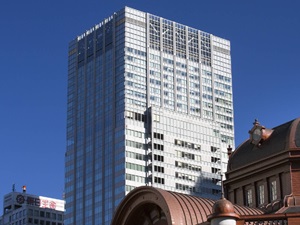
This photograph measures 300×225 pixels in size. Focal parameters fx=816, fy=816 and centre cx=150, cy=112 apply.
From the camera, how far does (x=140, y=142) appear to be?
16562 centimetres

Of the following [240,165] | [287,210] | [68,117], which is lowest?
[287,210]

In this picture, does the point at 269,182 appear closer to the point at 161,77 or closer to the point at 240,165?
the point at 240,165

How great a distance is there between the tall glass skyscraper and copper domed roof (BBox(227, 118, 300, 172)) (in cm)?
10032

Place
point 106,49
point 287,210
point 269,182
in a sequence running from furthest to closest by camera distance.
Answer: point 106,49, point 269,182, point 287,210

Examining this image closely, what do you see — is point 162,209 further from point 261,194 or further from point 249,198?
point 249,198

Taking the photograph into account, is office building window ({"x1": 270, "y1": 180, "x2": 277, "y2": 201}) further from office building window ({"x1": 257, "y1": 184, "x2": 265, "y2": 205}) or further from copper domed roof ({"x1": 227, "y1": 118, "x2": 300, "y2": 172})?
copper domed roof ({"x1": 227, "y1": 118, "x2": 300, "y2": 172})

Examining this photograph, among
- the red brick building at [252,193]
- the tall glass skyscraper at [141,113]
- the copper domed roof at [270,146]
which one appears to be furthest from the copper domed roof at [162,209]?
the tall glass skyscraper at [141,113]

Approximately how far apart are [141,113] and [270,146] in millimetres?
114825

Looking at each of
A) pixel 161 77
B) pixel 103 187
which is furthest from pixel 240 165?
pixel 161 77

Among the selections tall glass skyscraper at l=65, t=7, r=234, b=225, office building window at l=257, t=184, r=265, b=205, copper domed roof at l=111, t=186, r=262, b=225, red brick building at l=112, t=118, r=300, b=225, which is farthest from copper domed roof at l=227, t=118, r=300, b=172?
tall glass skyscraper at l=65, t=7, r=234, b=225

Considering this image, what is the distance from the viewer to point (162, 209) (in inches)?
1816

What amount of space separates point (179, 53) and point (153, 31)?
27.4 feet

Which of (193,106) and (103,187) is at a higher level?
(193,106)

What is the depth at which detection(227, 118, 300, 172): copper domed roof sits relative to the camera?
5366 centimetres
